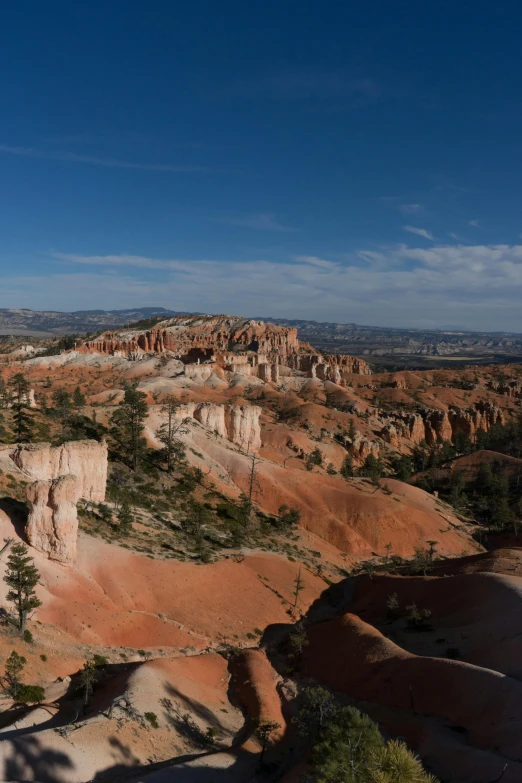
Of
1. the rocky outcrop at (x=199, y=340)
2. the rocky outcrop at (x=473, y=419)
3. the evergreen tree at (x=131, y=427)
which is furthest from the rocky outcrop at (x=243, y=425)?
the rocky outcrop at (x=199, y=340)

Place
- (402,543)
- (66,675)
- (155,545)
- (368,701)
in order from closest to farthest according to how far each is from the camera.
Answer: (66,675) → (368,701) → (155,545) → (402,543)

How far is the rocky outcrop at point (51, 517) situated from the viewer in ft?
99.3

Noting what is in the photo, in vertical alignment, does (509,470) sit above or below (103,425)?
below

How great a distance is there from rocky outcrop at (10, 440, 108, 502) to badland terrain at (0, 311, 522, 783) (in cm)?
16

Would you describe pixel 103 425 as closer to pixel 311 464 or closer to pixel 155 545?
pixel 155 545

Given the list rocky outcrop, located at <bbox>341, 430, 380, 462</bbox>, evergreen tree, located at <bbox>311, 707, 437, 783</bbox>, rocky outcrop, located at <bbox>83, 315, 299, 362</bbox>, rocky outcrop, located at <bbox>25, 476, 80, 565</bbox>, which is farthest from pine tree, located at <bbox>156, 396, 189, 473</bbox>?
rocky outcrop, located at <bbox>83, 315, 299, 362</bbox>

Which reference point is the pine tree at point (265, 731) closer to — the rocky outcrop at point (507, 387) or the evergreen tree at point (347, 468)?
the evergreen tree at point (347, 468)

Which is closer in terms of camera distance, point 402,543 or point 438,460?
point 402,543

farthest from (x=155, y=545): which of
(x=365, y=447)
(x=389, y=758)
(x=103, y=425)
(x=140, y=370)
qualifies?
(x=140, y=370)

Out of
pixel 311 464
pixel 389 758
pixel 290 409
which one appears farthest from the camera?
pixel 290 409

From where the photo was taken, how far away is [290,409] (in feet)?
323

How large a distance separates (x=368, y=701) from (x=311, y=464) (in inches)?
1781

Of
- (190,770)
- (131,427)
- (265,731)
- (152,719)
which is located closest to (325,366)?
(131,427)

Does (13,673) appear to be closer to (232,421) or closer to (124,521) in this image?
(124,521)
